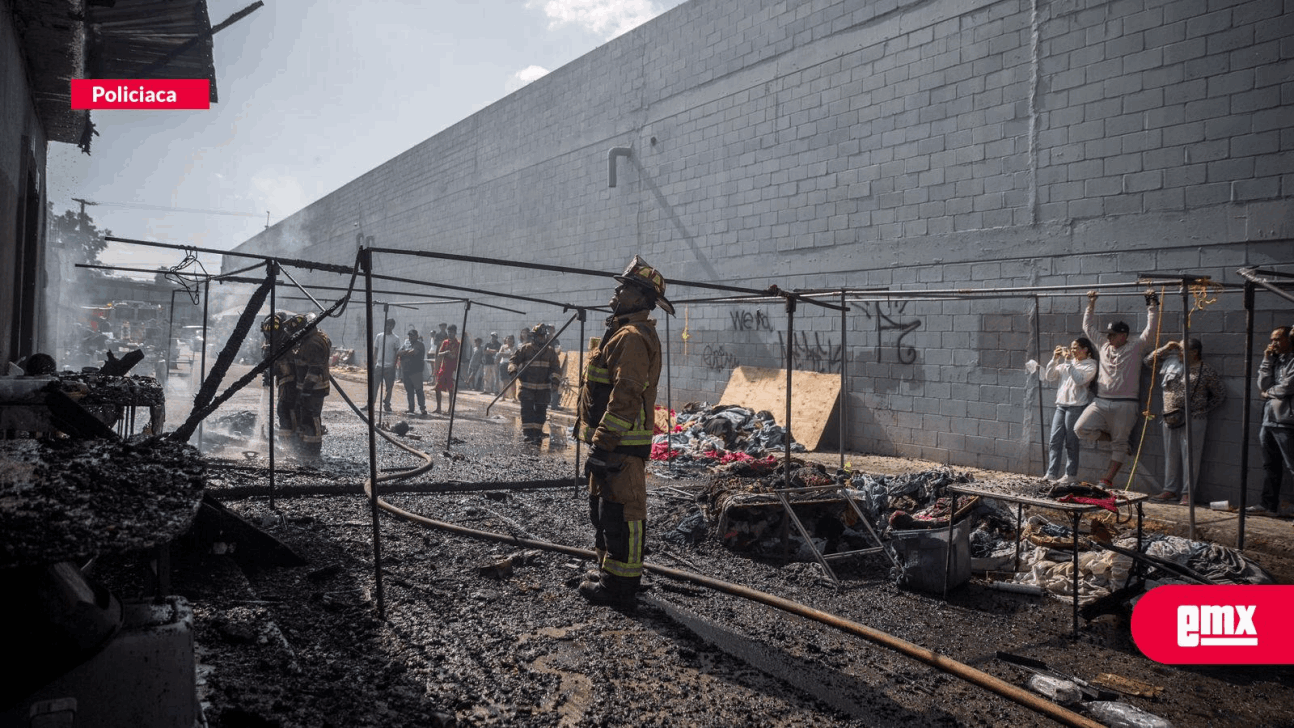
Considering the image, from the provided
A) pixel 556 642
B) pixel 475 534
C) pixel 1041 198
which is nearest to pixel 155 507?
pixel 556 642

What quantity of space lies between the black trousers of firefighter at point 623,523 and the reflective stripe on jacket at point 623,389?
0.13m

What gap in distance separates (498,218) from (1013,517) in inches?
686

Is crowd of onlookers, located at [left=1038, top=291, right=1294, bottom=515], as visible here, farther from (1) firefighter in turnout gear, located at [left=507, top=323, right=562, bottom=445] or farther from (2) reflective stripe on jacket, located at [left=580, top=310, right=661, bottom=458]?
(1) firefighter in turnout gear, located at [left=507, top=323, right=562, bottom=445]

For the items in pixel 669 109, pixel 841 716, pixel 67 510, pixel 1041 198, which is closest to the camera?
pixel 67 510

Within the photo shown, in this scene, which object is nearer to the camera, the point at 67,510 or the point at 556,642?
the point at 67,510

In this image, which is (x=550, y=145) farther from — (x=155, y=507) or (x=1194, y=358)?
(x=155, y=507)

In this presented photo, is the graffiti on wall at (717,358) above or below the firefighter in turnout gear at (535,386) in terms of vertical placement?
above

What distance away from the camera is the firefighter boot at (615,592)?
4.35 m

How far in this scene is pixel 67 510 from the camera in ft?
6.04

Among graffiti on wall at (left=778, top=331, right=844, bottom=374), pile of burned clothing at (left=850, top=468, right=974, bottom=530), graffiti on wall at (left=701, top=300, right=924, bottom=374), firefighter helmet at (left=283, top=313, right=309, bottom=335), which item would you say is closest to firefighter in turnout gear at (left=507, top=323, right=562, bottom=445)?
graffiti on wall at (left=701, top=300, right=924, bottom=374)

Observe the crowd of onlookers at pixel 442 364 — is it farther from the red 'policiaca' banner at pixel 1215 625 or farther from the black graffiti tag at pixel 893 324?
the red 'policiaca' banner at pixel 1215 625

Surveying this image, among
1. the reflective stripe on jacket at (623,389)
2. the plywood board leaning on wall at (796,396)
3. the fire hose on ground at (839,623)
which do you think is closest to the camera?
the fire hose on ground at (839,623)

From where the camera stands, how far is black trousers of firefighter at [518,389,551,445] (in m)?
11.6

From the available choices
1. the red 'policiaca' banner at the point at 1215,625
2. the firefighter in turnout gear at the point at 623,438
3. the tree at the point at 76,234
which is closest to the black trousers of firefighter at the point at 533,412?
the firefighter in turnout gear at the point at 623,438
